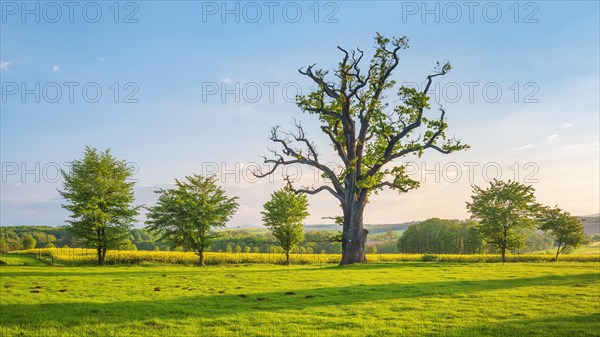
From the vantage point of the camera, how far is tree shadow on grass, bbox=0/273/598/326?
42.1 ft

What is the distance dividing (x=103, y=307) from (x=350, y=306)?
8455mm

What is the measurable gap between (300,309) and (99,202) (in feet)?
116

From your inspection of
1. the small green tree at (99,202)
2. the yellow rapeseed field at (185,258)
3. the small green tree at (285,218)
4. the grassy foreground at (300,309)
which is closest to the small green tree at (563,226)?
the yellow rapeseed field at (185,258)

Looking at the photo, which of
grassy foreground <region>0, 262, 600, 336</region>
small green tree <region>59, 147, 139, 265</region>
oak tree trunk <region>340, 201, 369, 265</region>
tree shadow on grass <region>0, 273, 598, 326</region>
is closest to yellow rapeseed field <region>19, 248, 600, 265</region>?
small green tree <region>59, 147, 139, 265</region>

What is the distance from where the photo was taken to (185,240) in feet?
149

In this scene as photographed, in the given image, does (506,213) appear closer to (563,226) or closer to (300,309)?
(563,226)

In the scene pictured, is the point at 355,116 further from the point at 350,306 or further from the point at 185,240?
the point at 350,306

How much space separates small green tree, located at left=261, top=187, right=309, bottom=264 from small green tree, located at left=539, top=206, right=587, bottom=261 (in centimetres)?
3620

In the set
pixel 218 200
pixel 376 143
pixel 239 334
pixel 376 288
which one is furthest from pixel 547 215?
pixel 239 334

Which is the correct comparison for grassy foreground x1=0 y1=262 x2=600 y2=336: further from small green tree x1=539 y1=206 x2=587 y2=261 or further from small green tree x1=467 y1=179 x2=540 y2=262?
small green tree x1=539 y1=206 x2=587 y2=261

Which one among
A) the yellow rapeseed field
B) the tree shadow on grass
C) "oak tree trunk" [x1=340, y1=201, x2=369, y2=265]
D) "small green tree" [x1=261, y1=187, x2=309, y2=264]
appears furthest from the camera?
"small green tree" [x1=261, y1=187, x2=309, y2=264]

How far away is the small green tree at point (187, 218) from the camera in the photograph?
4538 cm

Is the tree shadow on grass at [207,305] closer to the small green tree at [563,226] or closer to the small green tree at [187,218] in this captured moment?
the small green tree at [187,218]

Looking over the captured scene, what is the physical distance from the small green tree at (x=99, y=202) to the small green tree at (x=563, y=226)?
5603cm
